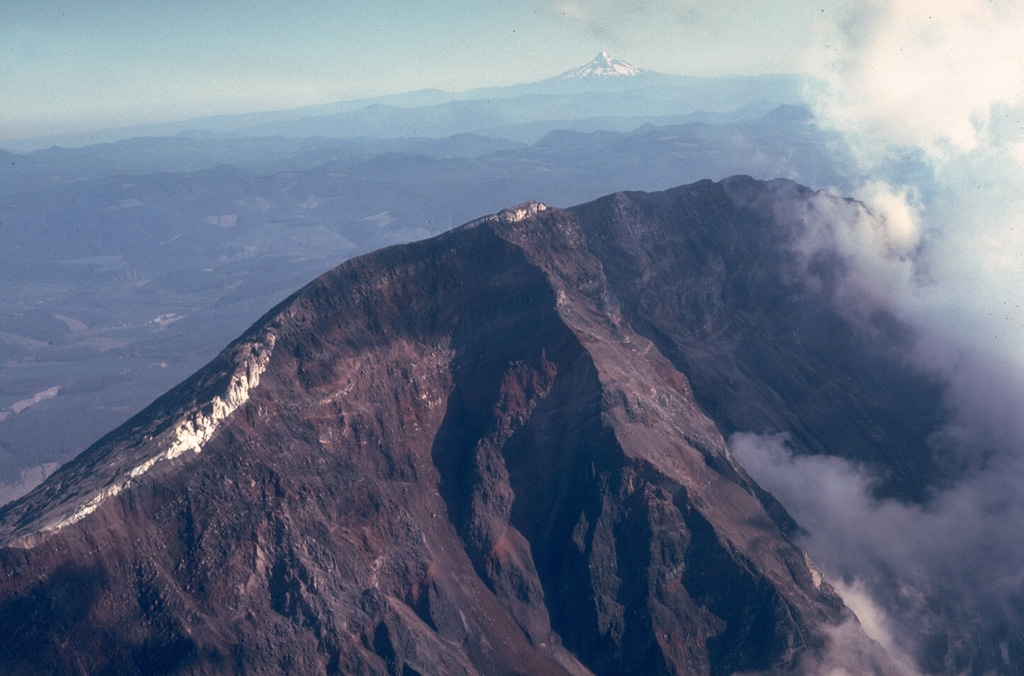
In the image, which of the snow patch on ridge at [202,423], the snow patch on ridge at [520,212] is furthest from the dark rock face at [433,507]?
the snow patch on ridge at [520,212]

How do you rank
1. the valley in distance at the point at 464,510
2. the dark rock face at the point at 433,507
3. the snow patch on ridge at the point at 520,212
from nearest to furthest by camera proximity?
the dark rock face at the point at 433,507, the valley in distance at the point at 464,510, the snow patch on ridge at the point at 520,212

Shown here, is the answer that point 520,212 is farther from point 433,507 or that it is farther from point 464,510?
point 433,507

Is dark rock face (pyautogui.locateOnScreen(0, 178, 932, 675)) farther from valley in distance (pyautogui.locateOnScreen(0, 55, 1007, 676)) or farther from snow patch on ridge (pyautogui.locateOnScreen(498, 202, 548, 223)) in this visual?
snow patch on ridge (pyautogui.locateOnScreen(498, 202, 548, 223))

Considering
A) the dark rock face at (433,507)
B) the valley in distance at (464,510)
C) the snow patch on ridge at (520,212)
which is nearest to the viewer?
the dark rock face at (433,507)

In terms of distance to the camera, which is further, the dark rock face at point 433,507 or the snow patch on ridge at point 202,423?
the snow patch on ridge at point 202,423

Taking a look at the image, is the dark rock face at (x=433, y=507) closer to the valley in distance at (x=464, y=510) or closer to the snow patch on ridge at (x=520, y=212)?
the valley in distance at (x=464, y=510)

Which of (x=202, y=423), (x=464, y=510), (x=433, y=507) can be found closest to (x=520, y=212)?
(x=464, y=510)
